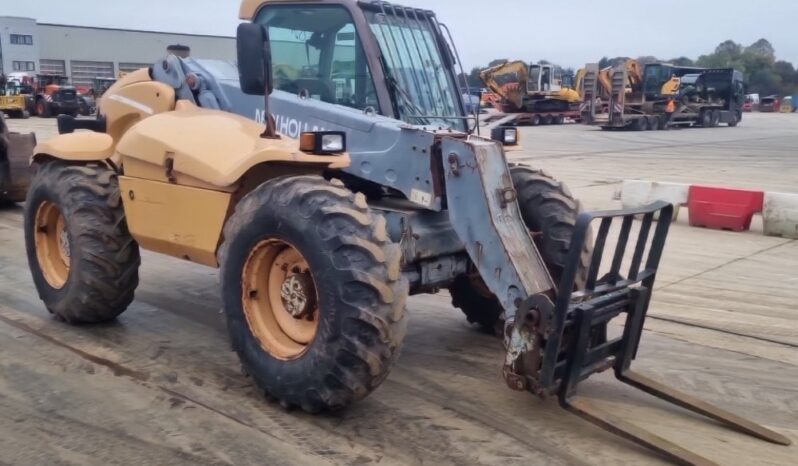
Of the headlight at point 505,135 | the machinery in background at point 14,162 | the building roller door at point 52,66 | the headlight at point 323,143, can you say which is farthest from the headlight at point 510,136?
the building roller door at point 52,66

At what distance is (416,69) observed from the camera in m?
5.72

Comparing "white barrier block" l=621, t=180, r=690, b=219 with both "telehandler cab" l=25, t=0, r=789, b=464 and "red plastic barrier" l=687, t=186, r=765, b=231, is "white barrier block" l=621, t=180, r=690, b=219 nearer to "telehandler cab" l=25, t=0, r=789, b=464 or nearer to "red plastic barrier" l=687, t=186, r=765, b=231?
"red plastic barrier" l=687, t=186, r=765, b=231

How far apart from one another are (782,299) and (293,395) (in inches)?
208

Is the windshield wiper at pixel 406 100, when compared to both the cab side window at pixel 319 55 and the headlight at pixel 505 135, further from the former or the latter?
the headlight at pixel 505 135

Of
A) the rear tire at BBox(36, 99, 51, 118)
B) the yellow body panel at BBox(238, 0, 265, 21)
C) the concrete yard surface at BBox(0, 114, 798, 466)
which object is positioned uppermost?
the yellow body panel at BBox(238, 0, 265, 21)

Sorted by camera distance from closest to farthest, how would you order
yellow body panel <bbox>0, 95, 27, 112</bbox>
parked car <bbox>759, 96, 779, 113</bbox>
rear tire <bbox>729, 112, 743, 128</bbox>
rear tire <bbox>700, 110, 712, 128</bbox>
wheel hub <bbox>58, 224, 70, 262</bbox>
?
wheel hub <bbox>58, 224, 70, 262</bbox> < yellow body panel <bbox>0, 95, 27, 112</bbox> < rear tire <bbox>700, 110, 712, 128</bbox> < rear tire <bbox>729, 112, 743, 128</bbox> < parked car <bbox>759, 96, 779, 113</bbox>

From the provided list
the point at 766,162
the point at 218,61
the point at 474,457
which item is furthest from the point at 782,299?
the point at 766,162

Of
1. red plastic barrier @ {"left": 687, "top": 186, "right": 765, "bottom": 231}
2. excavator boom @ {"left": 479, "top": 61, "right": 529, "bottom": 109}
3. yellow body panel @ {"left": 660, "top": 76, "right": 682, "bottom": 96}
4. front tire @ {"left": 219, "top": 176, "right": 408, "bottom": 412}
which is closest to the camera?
front tire @ {"left": 219, "top": 176, "right": 408, "bottom": 412}

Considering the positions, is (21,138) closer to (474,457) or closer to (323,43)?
(323,43)

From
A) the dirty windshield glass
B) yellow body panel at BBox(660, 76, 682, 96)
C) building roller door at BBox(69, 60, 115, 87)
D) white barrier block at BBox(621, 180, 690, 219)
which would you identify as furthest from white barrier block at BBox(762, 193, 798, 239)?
building roller door at BBox(69, 60, 115, 87)

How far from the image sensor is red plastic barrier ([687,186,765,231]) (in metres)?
11.4

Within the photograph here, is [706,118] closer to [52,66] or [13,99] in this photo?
[13,99]

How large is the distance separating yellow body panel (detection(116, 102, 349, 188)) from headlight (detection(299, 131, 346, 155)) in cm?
4

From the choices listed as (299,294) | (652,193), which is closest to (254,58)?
(299,294)
